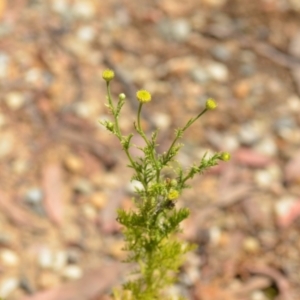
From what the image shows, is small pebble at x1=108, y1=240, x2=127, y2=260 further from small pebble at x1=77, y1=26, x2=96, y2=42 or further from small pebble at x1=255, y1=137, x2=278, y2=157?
small pebble at x1=77, y1=26, x2=96, y2=42

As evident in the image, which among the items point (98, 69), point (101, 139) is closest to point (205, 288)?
point (101, 139)

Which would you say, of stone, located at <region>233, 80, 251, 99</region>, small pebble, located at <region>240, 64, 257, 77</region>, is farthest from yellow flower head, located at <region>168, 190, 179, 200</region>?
small pebble, located at <region>240, 64, 257, 77</region>

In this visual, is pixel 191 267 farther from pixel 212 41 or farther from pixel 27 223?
pixel 212 41

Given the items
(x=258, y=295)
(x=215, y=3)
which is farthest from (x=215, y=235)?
(x=215, y=3)

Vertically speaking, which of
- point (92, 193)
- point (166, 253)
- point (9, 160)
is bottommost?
point (166, 253)

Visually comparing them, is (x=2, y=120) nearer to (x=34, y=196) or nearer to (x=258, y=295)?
(x=34, y=196)

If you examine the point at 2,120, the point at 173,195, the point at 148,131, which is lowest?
the point at 173,195

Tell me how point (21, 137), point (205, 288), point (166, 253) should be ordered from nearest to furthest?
point (166, 253) → point (205, 288) → point (21, 137)

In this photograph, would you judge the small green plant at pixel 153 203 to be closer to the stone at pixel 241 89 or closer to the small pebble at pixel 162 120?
the small pebble at pixel 162 120
